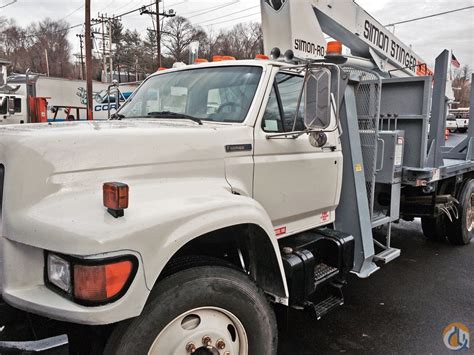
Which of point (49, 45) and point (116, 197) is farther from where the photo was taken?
point (49, 45)

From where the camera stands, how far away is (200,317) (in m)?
2.16

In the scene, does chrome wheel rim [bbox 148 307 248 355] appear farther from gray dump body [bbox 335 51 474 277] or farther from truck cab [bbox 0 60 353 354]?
gray dump body [bbox 335 51 474 277]

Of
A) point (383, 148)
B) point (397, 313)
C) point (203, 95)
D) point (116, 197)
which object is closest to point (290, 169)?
point (203, 95)

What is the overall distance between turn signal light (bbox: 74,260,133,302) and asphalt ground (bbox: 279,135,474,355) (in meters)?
1.91

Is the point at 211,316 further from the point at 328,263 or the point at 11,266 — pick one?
the point at 328,263

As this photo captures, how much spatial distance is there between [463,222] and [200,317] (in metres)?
4.95

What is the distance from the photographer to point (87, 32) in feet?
65.5

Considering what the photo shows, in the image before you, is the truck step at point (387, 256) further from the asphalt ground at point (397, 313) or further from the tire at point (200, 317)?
the tire at point (200, 317)

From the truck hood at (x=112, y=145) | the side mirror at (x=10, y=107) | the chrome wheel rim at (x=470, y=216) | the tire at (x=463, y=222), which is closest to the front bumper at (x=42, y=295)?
the truck hood at (x=112, y=145)

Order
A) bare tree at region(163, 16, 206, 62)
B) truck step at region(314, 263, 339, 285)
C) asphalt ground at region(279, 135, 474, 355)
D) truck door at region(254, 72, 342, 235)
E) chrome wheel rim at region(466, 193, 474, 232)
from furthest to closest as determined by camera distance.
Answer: bare tree at region(163, 16, 206, 62)
chrome wheel rim at region(466, 193, 474, 232)
asphalt ground at region(279, 135, 474, 355)
truck step at region(314, 263, 339, 285)
truck door at region(254, 72, 342, 235)

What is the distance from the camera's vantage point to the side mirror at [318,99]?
268 cm

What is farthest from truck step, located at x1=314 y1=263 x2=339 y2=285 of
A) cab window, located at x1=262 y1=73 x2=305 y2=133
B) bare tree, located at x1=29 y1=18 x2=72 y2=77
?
bare tree, located at x1=29 y1=18 x2=72 y2=77

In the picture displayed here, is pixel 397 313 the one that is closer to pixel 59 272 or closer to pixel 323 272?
pixel 323 272

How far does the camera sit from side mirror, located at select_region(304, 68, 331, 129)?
2682 millimetres
